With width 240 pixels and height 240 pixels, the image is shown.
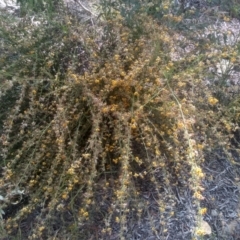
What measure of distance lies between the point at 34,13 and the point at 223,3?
1.33 m

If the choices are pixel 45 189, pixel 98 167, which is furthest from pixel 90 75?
pixel 45 189

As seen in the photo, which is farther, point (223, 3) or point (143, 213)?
point (223, 3)

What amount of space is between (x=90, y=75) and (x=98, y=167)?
17.9 inches

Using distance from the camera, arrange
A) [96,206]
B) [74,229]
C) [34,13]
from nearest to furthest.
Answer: [74,229] → [96,206] → [34,13]

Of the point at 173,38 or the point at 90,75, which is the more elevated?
the point at 173,38

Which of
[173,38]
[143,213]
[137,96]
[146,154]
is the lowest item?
[143,213]

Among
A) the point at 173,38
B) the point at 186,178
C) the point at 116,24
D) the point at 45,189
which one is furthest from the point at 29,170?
the point at 173,38

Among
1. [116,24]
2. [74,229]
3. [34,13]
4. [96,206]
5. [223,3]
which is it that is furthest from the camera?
[223,3]

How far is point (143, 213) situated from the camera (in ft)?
6.31

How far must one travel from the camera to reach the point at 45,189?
178 cm

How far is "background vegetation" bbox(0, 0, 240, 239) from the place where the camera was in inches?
69.6

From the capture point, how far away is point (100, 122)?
190 cm

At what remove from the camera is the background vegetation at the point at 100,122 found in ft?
5.80

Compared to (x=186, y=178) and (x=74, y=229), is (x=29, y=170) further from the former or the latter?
(x=186, y=178)
